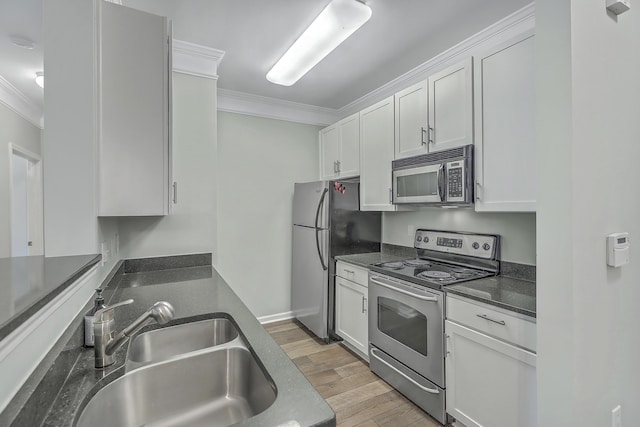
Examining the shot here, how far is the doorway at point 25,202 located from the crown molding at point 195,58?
1.58 m

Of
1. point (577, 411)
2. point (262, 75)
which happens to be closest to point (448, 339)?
point (577, 411)

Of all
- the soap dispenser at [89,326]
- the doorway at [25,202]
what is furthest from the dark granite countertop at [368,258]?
the doorway at [25,202]

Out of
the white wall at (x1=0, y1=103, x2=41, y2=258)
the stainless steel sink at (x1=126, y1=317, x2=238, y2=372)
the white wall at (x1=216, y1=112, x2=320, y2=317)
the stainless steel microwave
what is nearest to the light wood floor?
the white wall at (x1=216, y1=112, x2=320, y2=317)

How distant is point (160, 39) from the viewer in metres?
1.47

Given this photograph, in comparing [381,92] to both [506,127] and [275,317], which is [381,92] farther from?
[275,317]

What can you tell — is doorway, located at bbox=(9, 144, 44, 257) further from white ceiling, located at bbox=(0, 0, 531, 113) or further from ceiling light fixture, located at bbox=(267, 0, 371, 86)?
ceiling light fixture, located at bbox=(267, 0, 371, 86)

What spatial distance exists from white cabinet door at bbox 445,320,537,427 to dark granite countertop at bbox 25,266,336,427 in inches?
48.6

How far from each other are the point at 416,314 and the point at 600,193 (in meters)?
1.21

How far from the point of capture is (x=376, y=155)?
2.81 m

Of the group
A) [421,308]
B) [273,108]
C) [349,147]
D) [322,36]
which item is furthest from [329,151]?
[421,308]

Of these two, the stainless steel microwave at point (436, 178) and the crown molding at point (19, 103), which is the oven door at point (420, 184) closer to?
the stainless steel microwave at point (436, 178)

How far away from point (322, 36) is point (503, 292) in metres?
1.94

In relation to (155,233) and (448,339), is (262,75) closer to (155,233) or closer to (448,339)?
(155,233)

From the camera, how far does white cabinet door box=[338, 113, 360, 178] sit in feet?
10.1
